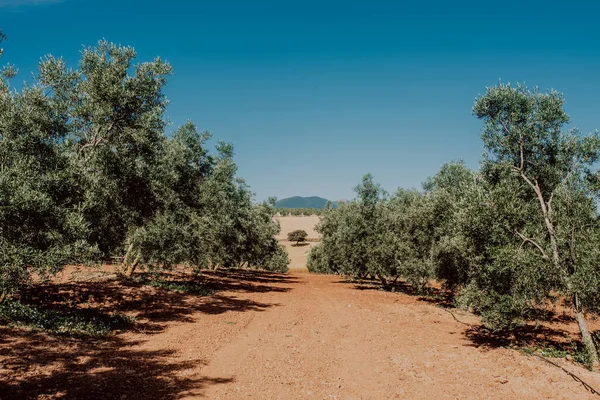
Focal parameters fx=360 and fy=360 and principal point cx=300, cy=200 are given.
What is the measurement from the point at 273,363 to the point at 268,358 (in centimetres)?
72

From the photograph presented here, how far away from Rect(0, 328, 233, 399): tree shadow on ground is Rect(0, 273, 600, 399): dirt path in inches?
1.3

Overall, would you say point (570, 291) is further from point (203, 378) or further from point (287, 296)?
point (287, 296)

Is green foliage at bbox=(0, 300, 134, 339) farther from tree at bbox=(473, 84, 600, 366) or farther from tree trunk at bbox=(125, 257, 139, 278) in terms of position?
tree at bbox=(473, 84, 600, 366)

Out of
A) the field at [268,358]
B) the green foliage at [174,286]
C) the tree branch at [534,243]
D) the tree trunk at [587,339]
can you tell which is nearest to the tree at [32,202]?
the field at [268,358]

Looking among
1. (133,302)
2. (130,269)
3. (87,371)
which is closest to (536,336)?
(87,371)

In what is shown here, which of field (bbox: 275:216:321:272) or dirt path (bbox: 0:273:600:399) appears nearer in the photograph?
dirt path (bbox: 0:273:600:399)

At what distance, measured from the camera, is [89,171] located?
61.4 ft

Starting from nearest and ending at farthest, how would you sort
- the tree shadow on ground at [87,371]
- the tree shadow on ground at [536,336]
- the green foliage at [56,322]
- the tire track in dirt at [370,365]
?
1. the tree shadow on ground at [87,371]
2. the tire track in dirt at [370,365]
3. the green foliage at [56,322]
4. the tree shadow on ground at [536,336]

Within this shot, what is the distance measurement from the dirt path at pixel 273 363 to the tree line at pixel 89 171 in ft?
13.6

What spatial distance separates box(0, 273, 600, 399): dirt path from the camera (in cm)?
1262

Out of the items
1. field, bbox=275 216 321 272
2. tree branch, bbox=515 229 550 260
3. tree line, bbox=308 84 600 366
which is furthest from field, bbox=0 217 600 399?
field, bbox=275 216 321 272

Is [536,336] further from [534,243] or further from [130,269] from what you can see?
[130,269]

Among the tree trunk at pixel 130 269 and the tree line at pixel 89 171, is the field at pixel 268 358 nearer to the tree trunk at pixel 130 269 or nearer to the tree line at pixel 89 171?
the tree line at pixel 89 171

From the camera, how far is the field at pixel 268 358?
1275cm
